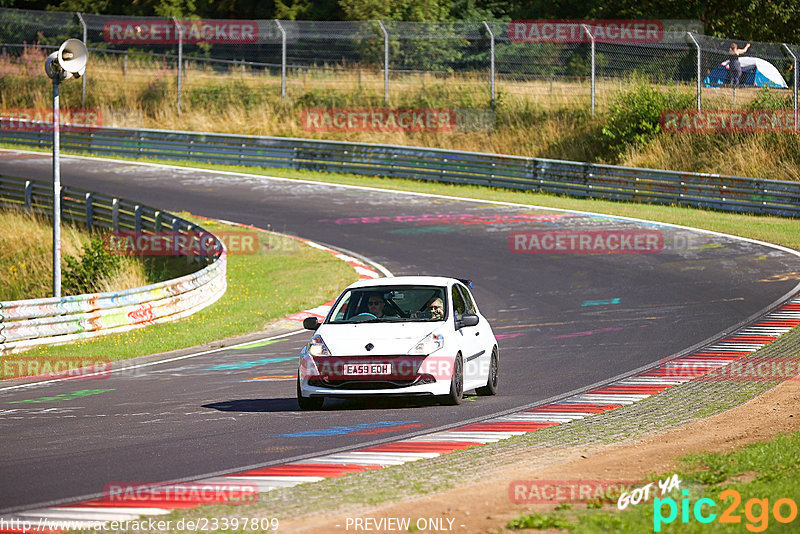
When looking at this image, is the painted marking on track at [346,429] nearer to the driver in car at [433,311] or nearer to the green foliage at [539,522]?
the driver in car at [433,311]

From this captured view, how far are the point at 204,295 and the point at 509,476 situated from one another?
44.3ft

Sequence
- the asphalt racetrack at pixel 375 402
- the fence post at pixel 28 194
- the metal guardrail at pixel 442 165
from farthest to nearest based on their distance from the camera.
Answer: the fence post at pixel 28 194, the metal guardrail at pixel 442 165, the asphalt racetrack at pixel 375 402

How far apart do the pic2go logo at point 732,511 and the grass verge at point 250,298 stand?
36.3 ft

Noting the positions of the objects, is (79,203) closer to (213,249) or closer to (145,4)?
(213,249)

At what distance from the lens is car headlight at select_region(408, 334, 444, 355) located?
10.9m

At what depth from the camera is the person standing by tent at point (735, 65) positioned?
33.9m

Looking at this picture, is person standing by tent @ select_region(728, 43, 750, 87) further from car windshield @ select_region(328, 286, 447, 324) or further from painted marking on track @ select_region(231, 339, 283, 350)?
car windshield @ select_region(328, 286, 447, 324)

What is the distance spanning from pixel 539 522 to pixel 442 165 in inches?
1193

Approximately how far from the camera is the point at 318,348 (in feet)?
36.6
